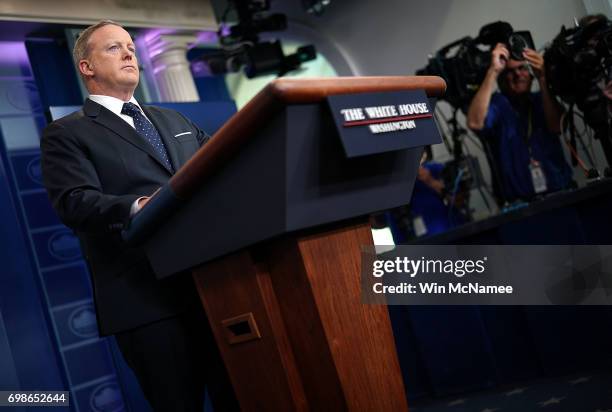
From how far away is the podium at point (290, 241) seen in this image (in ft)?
2.80

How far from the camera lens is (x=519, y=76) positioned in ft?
11.6

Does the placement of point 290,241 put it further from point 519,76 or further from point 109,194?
point 519,76

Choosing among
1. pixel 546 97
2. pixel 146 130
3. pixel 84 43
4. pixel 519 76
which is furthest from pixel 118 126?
pixel 519 76

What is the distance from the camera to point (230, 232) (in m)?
0.94

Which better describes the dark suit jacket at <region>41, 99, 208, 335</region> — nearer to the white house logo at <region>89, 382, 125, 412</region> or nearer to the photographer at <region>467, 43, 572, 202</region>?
the photographer at <region>467, 43, 572, 202</region>

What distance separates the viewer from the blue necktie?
1.24 m

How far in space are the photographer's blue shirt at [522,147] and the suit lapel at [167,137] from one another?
2.49 metres

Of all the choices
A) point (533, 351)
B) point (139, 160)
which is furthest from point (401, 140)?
point (533, 351)

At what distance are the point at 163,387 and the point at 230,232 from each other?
0.35m

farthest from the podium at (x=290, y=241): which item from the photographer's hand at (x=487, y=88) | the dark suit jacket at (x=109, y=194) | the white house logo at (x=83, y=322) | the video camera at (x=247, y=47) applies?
the video camera at (x=247, y=47)

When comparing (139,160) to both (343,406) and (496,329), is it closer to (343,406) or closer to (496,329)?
(343,406)

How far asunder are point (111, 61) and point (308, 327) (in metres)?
0.66

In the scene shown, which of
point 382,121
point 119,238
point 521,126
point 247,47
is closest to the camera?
point 382,121

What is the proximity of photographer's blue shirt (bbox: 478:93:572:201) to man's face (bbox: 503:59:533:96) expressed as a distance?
65 mm
